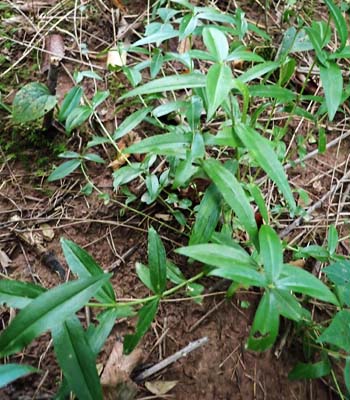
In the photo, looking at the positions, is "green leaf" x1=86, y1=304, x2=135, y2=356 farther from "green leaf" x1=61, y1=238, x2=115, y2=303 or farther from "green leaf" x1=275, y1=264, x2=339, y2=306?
"green leaf" x1=275, y1=264, x2=339, y2=306

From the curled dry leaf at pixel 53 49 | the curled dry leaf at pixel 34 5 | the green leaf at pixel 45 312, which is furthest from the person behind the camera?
the curled dry leaf at pixel 34 5

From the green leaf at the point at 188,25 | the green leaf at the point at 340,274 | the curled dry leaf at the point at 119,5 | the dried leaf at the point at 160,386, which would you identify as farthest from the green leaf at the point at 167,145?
the curled dry leaf at the point at 119,5

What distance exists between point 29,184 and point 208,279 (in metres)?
0.61

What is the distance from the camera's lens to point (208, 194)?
1025mm

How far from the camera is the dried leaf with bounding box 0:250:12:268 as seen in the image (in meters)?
1.21

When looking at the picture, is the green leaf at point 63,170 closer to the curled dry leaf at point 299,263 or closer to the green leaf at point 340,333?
the curled dry leaf at point 299,263

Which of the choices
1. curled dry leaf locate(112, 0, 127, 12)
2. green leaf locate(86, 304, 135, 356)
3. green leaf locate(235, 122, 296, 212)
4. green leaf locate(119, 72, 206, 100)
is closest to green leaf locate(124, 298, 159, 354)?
green leaf locate(86, 304, 135, 356)

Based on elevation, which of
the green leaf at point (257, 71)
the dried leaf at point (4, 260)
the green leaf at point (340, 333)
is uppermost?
the green leaf at point (257, 71)

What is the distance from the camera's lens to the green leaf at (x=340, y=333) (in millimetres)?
892

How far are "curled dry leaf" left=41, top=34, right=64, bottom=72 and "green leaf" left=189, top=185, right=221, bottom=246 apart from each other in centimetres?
89

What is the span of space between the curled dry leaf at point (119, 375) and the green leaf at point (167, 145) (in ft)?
1.53

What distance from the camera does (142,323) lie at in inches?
35.6

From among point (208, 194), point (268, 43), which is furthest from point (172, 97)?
point (208, 194)

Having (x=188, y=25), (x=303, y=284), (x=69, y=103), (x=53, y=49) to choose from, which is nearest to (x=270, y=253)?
(x=303, y=284)
